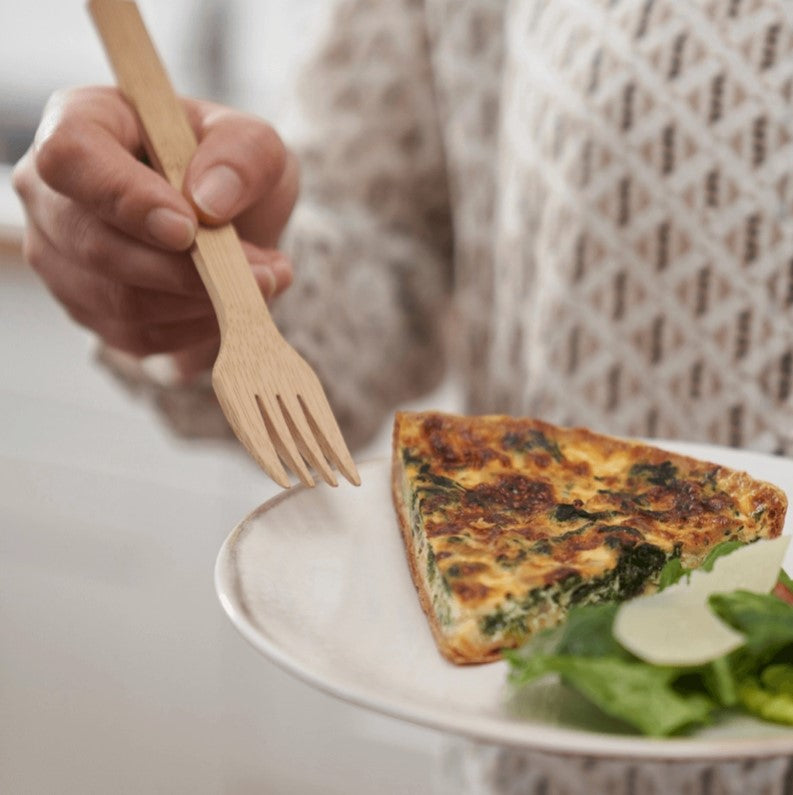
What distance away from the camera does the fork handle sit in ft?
3.18

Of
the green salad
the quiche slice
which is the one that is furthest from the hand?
the green salad

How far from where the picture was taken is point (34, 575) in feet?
12.3

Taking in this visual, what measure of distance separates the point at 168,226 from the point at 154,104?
17 cm

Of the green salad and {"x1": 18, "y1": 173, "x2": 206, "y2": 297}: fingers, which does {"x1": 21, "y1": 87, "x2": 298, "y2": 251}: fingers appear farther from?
the green salad

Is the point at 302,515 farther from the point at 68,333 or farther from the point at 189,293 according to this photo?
the point at 68,333

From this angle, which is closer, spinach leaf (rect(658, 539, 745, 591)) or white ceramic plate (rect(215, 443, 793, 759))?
white ceramic plate (rect(215, 443, 793, 759))

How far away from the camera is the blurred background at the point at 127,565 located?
9.67 feet

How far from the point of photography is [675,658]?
2.05 feet

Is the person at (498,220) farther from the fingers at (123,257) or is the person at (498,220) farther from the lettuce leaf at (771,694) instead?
the lettuce leaf at (771,694)

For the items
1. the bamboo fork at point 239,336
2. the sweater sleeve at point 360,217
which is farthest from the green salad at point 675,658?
the sweater sleeve at point 360,217

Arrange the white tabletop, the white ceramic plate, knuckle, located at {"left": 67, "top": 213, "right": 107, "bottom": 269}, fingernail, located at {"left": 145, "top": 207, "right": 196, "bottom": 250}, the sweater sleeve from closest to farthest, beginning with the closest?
the white ceramic plate, fingernail, located at {"left": 145, "top": 207, "right": 196, "bottom": 250}, knuckle, located at {"left": 67, "top": 213, "right": 107, "bottom": 269}, the sweater sleeve, the white tabletop

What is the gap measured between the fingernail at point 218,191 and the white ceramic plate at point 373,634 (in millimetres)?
262

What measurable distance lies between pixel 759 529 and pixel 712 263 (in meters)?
0.50

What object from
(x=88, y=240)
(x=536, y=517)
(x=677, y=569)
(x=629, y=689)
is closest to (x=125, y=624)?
(x=88, y=240)
